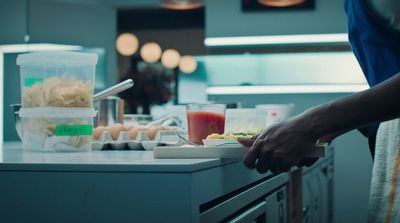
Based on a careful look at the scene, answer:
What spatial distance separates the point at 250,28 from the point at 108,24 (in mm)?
1631

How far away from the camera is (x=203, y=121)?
155cm

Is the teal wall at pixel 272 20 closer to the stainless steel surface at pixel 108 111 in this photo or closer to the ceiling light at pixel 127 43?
the ceiling light at pixel 127 43

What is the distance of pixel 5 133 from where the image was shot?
17.2ft

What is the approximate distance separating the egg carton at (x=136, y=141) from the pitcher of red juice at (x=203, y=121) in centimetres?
5

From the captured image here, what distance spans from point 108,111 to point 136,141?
52 cm

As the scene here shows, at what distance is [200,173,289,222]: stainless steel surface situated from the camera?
3.68 ft

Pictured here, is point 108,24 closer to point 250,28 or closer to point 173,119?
point 250,28

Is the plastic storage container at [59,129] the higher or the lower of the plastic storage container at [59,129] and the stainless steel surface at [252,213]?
the higher

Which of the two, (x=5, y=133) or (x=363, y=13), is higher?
(x=363, y=13)

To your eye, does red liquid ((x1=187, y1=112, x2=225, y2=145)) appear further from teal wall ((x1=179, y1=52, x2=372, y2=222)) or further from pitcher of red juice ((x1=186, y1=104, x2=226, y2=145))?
teal wall ((x1=179, y1=52, x2=372, y2=222))

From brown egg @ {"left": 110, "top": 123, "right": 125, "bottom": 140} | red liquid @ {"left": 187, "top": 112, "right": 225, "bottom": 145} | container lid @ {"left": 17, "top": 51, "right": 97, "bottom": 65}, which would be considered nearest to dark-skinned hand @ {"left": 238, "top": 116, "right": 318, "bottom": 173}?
red liquid @ {"left": 187, "top": 112, "right": 225, "bottom": 145}

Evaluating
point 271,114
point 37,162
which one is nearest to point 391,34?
point 37,162

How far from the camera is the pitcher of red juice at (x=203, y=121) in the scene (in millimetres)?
1551

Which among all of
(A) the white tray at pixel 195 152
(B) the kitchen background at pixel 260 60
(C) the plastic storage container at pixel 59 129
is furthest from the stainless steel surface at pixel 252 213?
(B) the kitchen background at pixel 260 60
